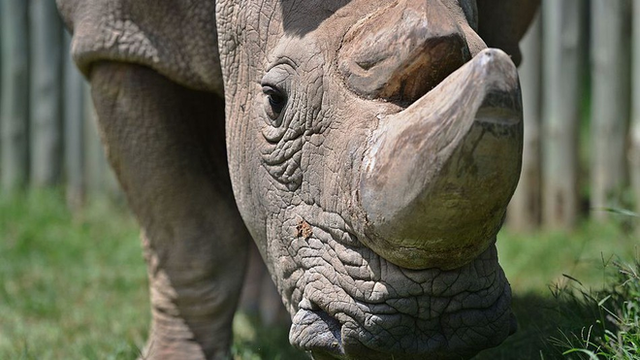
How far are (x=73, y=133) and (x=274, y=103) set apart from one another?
4930 mm

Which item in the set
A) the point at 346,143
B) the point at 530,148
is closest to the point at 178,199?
the point at 346,143

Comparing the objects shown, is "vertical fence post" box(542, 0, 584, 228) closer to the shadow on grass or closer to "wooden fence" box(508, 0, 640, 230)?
"wooden fence" box(508, 0, 640, 230)

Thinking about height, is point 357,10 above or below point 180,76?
above

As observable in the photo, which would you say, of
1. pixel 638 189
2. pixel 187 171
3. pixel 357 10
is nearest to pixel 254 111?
pixel 357 10

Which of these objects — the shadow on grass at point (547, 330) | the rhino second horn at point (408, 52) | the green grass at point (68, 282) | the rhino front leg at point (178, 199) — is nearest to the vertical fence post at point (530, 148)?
the green grass at point (68, 282)

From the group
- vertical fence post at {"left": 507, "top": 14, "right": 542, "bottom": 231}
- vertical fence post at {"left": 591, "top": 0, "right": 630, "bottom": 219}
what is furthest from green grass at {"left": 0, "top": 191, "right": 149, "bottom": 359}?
vertical fence post at {"left": 591, "top": 0, "right": 630, "bottom": 219}

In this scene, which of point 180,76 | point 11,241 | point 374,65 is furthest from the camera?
point 11,241

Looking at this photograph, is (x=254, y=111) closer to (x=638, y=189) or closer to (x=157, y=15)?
(x=157, y=15)

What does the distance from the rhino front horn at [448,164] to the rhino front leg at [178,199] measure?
1.43 metres

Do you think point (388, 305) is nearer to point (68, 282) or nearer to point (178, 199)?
point (178, 199)

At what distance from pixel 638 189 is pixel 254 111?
4.19 metres

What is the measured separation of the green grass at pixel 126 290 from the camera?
321 cm

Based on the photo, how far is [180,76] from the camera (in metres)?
3.62

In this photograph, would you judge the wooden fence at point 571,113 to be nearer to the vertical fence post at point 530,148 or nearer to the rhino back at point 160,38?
the vertical fence post at point 530,148
